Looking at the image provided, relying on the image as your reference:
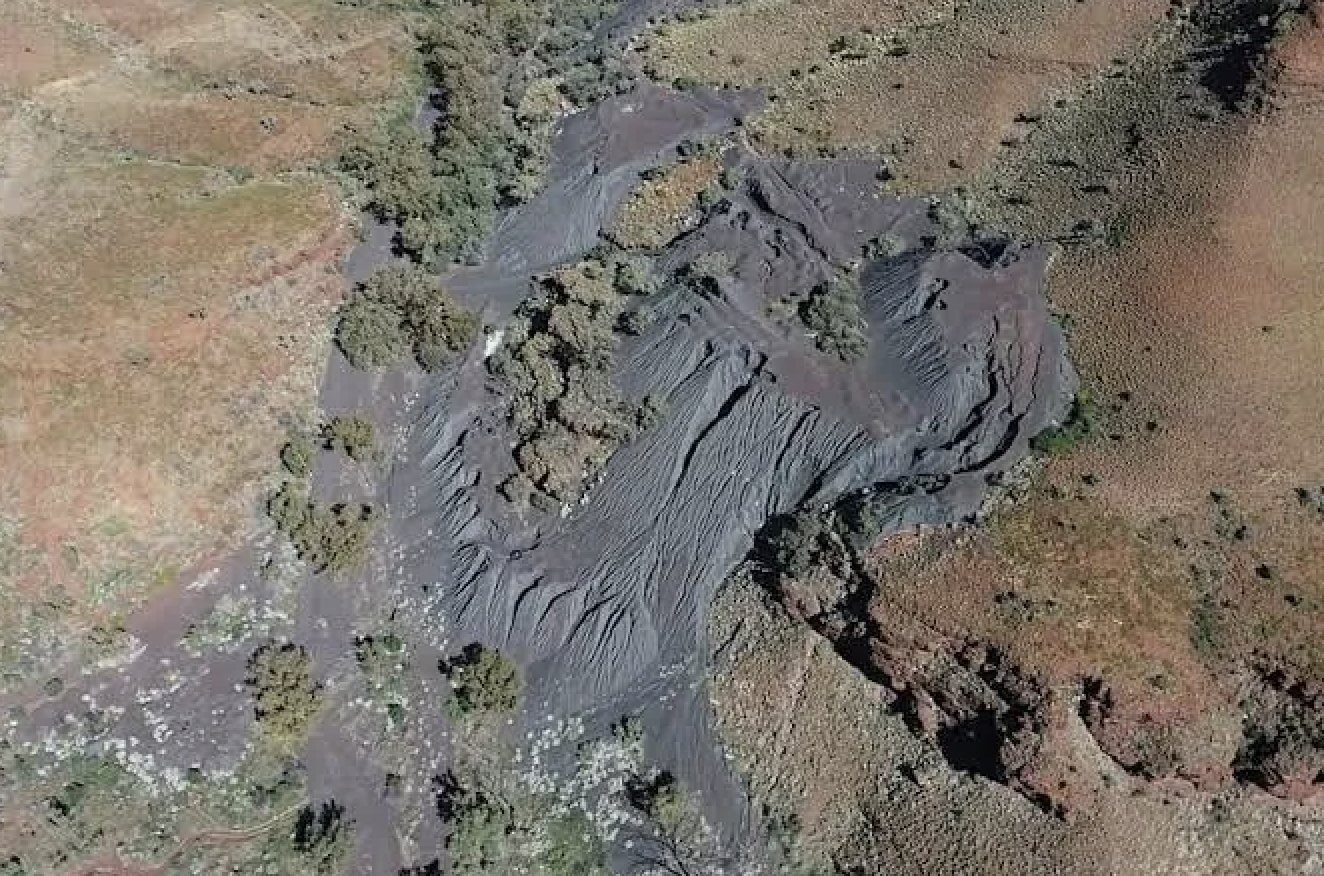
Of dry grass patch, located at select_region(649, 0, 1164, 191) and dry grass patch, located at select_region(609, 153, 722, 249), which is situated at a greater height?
dry grass patch, located at select_region(649, 0, 1164, 191)

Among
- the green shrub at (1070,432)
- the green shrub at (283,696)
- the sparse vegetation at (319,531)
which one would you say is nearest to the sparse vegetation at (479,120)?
the sparse vegetation at (319,531)

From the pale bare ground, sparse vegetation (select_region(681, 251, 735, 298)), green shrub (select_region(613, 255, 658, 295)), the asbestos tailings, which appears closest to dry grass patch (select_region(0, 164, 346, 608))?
the pale bare ground

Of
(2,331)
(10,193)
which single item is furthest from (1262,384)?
(10,193)

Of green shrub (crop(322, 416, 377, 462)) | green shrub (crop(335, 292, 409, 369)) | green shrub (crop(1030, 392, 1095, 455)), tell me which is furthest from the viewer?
green shrub (crop(335, 292, 409, 369))

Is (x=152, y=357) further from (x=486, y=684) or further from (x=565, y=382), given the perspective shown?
(x=486, y=684)

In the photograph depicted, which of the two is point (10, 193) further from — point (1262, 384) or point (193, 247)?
point (1262, 384)

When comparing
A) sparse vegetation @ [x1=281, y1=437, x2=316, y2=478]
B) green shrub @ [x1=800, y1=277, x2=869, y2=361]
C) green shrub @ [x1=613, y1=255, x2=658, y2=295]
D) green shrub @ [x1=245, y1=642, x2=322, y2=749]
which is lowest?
green shrub @ [x1=245, y1=642, x2=322, y2=749]

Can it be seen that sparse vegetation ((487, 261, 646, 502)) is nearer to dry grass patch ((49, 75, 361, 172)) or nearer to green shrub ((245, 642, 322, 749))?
green shrub ((245, 642, 322, 749))
